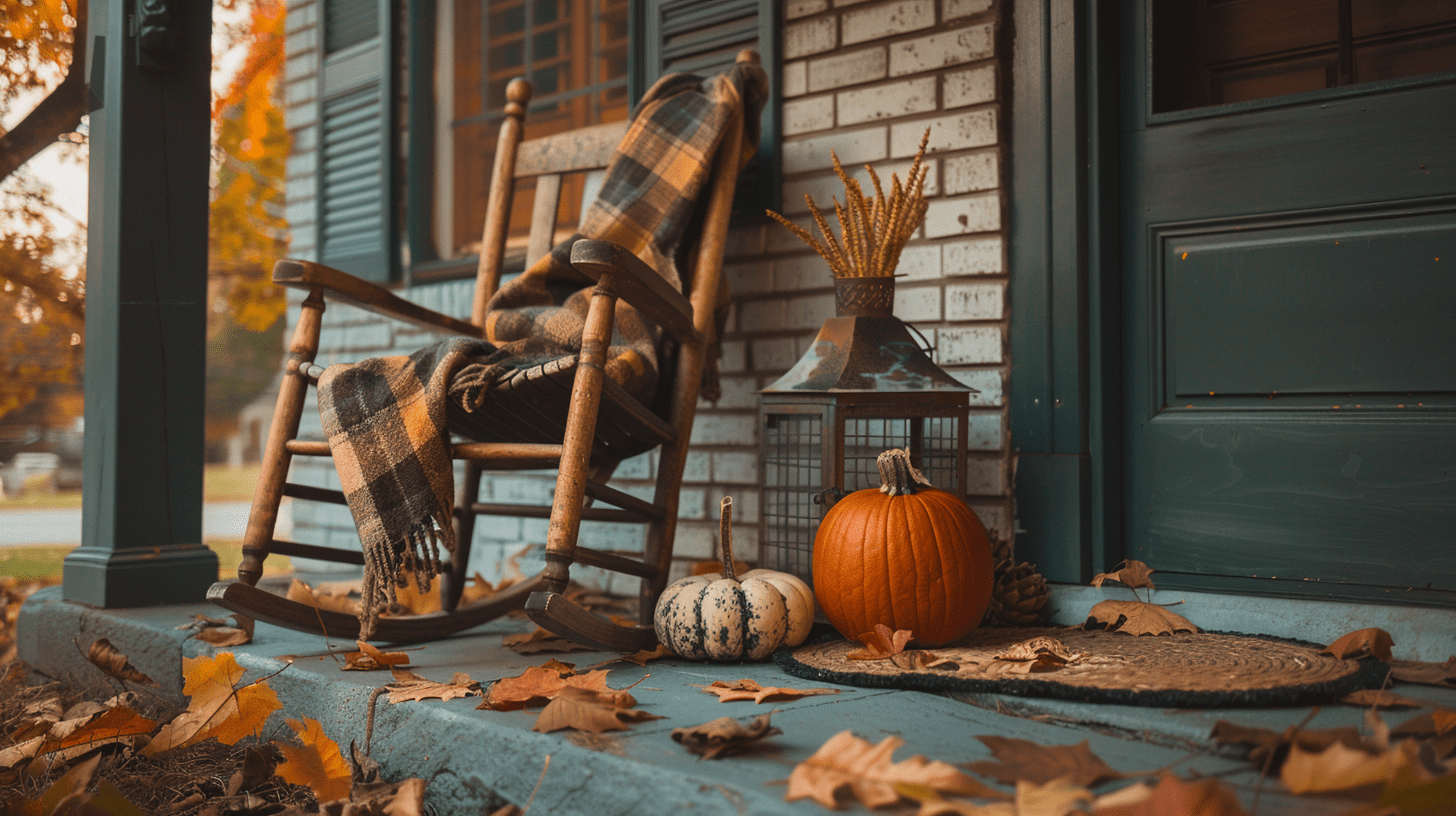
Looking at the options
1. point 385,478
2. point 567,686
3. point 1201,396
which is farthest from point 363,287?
point 1201,396

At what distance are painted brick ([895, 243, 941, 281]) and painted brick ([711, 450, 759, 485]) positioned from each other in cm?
57

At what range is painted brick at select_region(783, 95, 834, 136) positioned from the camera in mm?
2199

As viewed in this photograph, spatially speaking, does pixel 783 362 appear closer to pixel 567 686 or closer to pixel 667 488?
pixel 667 488

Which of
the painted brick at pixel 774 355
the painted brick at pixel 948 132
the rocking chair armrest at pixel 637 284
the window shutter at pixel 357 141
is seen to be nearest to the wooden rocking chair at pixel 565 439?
the rocking chair armrest at pixel 637 284

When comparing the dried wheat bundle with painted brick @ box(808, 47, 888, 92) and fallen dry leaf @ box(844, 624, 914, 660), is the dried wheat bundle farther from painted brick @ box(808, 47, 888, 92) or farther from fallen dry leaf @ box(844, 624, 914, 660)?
fallen dry leaf @ box(844, 624, 914, 660)

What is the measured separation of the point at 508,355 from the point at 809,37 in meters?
1.05

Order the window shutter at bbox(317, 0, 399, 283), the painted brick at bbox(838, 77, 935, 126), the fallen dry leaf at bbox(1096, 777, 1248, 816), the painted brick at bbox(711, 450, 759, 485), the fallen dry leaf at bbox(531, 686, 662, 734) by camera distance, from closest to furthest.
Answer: the fallen dry leaf at bbox(1096, 777, 1248, 816) → the fallen dry leaf at bbox(531, 686, 662, 734) → the painted brick at bbox(838, 77, 935, 126) → the painted brick at bbox(711, 450, 759, 485) → the window shutter at bbox(317, 0, 399, 283)

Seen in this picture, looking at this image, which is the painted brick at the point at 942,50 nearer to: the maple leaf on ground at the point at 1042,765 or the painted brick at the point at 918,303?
the painted brick at the point at 918,303

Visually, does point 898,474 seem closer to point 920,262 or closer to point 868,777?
point 920,262

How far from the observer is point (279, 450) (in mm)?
1726

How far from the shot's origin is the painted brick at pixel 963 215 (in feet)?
6.38

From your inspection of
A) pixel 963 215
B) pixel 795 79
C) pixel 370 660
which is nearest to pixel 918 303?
pixel 963 215

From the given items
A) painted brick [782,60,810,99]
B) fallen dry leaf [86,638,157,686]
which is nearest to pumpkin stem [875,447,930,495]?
painted brick [782,60,810,99]

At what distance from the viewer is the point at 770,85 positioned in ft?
7.45
